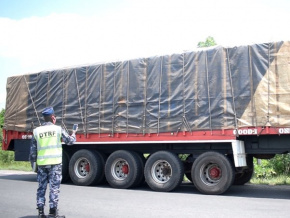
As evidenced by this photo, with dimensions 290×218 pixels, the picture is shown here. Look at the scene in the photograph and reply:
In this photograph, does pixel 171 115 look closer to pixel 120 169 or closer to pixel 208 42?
pixel 120 169

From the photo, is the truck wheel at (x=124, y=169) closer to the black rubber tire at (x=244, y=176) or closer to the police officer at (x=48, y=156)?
the black rubber tire at (x=244, y=176)

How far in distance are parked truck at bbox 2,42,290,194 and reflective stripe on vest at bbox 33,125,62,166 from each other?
174 inches

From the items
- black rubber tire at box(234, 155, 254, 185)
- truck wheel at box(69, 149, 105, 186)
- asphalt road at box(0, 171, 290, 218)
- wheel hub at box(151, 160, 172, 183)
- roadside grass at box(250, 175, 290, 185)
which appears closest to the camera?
asphalt road at box(0, 171, 290, 218)

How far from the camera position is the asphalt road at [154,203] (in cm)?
730

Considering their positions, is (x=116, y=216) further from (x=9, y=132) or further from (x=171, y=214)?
(x=9, y=132)

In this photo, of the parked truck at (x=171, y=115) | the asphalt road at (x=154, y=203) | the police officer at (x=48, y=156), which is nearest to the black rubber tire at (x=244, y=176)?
the parked truck at (x=171, y=115)

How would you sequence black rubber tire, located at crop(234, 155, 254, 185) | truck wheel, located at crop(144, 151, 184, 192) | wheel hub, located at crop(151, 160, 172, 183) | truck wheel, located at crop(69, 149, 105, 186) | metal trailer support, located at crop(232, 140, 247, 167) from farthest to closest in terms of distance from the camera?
1. truck wheel, located at crop(69, 149, 105, 186)
2. black rubber tire, located at crop(234, 155, 254, 185)
3. wheel hub, located at crop(151, 160, 172, 183)
4. truck wheel, located at crop(144, 151, 184, 192)
5. metal trailer support, located at crop(232, 140, 247, 167)

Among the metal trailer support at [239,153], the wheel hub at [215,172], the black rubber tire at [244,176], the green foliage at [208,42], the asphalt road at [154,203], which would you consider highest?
the green foliage at [208,42]

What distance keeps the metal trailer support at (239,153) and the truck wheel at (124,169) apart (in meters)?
2.77

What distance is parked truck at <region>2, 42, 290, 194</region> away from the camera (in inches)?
387

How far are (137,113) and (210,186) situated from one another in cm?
278

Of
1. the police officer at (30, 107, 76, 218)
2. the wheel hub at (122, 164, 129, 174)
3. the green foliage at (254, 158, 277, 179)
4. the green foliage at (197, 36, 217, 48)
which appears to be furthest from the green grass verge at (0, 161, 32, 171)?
the police officer at (30, 107, 76, 218)

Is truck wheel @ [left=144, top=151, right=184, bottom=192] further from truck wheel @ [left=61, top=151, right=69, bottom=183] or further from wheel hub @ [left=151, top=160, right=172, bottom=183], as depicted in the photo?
truck wheel @ [left=61, top=151, right=69, bottom=183]

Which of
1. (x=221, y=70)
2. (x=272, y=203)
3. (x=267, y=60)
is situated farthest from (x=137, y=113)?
(x=272, y=203)
